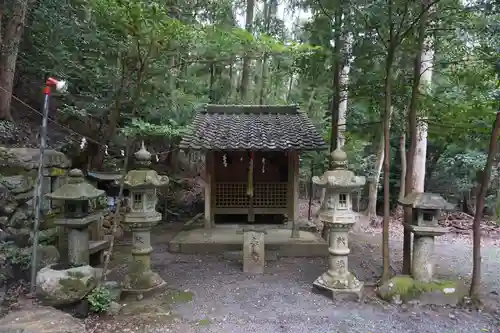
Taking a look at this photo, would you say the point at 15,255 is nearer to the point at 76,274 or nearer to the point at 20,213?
the point at 20,213

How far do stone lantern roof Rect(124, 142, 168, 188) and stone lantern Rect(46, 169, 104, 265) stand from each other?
560mm

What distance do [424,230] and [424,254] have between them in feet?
1.28

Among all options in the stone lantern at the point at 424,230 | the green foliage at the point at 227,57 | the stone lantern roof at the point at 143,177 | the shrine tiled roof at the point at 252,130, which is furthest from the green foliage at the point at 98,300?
the stone lantern at the point at 424,230

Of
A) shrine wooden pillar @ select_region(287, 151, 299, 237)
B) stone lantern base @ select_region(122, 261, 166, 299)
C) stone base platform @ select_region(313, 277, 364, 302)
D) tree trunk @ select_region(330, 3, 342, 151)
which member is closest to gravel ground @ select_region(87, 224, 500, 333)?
stone base platform @ select_region(313, 277, 364, 302)

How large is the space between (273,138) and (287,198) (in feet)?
6.08

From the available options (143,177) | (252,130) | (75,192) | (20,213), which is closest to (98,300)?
(75,192)

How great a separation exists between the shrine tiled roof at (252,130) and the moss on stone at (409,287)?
3.32 metres

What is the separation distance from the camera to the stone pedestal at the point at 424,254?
5.52 metres

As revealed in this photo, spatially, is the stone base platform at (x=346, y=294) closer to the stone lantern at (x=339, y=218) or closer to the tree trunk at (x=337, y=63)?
the stone lantern at (x=339, y=218)

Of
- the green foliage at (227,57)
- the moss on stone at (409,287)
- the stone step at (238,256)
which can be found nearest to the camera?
the moss on stone at (409,287)

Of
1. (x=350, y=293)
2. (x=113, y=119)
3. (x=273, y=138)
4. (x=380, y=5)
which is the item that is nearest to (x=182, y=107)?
(x=113, y=119)

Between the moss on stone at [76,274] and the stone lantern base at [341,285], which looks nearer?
the moss on stone at [76,274]

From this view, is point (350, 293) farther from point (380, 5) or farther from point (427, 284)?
point (380, 5)

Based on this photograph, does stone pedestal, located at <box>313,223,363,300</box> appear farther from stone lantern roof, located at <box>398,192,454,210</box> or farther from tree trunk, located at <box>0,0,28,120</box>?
tree trunk, located at <box>0,0,28,120</box>
